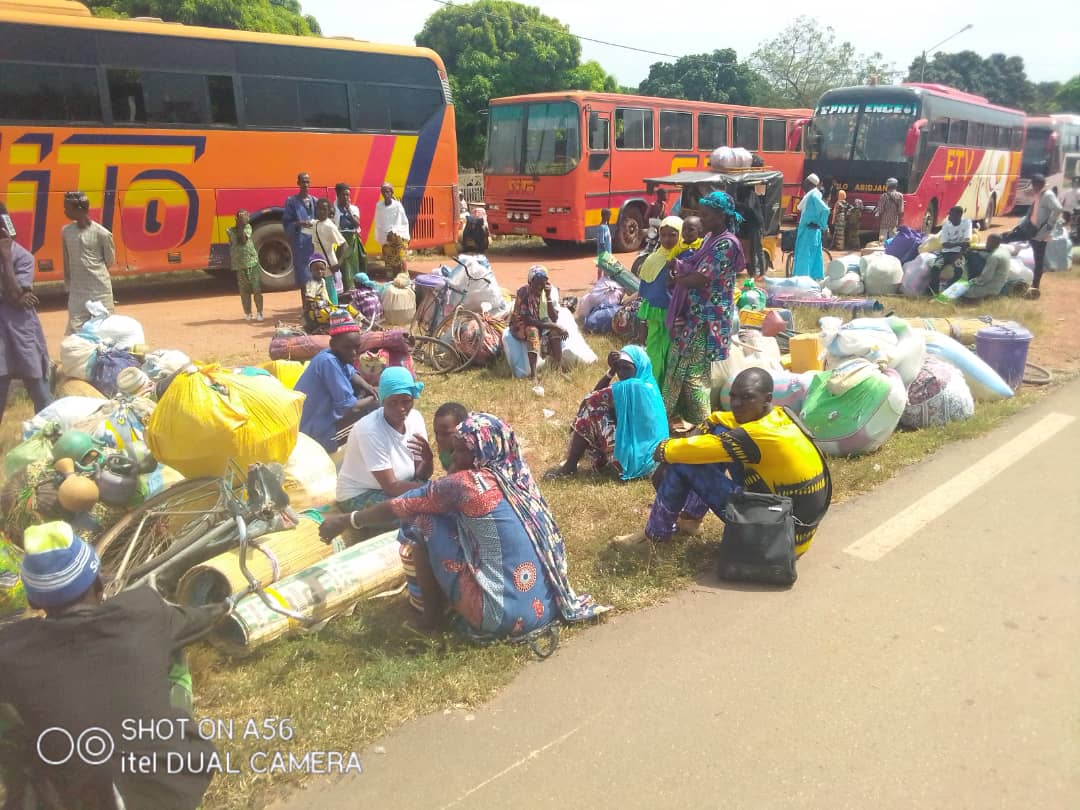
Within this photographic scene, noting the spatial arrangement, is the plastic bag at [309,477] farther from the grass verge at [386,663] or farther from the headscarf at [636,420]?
the headscarf at [636,420]

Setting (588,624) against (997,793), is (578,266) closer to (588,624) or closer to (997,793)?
(588,624)

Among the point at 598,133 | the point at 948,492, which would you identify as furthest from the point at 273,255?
the point at 948,492

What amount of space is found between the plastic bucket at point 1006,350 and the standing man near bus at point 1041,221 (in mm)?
5217

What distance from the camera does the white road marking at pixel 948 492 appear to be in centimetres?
416

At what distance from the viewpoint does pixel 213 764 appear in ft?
7.43

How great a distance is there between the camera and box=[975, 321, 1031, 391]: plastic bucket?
22.6ft

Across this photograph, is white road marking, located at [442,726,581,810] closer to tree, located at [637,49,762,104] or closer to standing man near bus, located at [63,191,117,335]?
standing man near bus, located at [63,191,117,335]

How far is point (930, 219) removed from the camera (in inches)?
717

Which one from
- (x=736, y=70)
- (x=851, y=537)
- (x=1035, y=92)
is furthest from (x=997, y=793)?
(x=1035, y=92)

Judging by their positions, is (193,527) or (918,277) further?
(918,277)

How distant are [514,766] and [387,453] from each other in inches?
75.4

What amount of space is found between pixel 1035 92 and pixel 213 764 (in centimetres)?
7027

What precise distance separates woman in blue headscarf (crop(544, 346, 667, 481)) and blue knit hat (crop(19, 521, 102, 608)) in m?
3.46

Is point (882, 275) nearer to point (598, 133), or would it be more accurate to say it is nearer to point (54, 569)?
point (598, 133)
